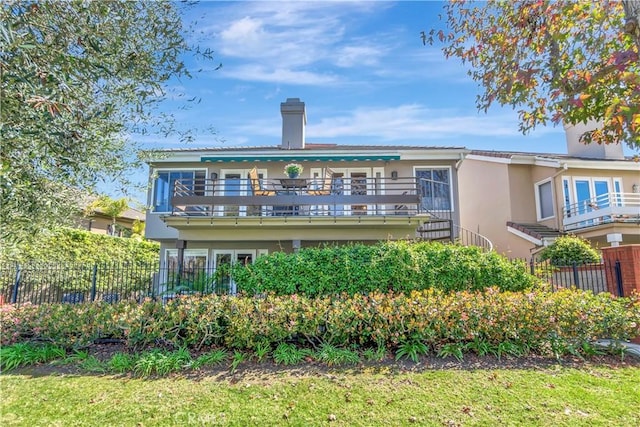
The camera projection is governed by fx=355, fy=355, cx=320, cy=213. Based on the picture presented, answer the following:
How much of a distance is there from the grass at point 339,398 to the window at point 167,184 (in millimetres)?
11025

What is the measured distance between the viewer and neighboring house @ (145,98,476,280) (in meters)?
13.1

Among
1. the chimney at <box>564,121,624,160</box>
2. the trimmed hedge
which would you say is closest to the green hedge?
the trimmed hedge

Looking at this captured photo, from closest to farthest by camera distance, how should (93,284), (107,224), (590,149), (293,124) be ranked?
(93,284) → (293,124) → (590,149) → (107,224)

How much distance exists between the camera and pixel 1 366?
23.4ft

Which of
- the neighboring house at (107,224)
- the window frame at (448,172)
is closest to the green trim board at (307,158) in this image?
the window frame at (448,172)

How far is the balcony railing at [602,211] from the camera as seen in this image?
1594cm

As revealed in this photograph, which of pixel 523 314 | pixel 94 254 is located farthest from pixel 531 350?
pixel 94 254

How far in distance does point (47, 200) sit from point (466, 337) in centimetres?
799

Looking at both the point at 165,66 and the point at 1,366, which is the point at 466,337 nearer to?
the point at 165,66

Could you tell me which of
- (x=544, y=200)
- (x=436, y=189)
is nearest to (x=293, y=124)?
(x=436, y=189)

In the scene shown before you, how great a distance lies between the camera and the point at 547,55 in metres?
6.93

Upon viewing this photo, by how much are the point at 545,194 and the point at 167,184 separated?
2001 cm

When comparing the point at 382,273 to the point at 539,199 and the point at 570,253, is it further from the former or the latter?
the point at 539,199

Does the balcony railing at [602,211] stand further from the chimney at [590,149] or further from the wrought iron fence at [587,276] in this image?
the wrought iron fence at [587,276]
